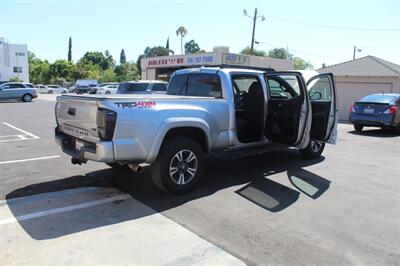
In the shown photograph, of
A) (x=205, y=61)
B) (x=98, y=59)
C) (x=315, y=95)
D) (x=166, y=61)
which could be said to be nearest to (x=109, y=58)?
(x=98, y=59)

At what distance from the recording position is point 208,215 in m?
4.74

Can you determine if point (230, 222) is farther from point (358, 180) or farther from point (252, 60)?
point (252, 60)

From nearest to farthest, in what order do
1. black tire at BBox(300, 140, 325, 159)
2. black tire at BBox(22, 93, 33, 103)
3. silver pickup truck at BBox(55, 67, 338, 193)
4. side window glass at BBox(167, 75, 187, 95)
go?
1. silver pickup truck at BBox(55, 67, 338, 193)
2. side window glass at BBox(167, 75, 187, 95)
3. black tire at BBox(300, 140, 325, 159)
4. black tire at BBox(22, 93, 33, 103)

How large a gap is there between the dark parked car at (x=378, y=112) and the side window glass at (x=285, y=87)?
25.3 ft

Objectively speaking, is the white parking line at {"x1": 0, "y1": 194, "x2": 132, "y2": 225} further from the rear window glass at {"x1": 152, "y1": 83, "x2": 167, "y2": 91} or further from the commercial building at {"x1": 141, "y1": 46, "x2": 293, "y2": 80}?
A: the commercial building at {"x1": 141, "y1": 46, "x2": 293, "y2": 80}

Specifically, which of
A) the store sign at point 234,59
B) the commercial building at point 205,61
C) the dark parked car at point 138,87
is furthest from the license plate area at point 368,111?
the store sign at point 234,59

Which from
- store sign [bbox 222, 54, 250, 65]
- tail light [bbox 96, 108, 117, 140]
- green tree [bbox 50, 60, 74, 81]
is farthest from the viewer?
green tree [bbox 50, 60, 74, 81]

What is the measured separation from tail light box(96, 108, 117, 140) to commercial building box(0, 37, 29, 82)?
78548 mm

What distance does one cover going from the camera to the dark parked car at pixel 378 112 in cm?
1315

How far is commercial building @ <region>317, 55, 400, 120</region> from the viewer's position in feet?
73.0

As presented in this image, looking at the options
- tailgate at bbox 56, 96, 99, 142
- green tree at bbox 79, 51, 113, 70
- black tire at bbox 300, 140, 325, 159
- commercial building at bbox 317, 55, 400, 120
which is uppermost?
green tree at bbox 79, 51, 113, 70

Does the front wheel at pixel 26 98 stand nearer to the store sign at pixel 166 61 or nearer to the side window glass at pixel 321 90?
the store sign at pixel 166 61

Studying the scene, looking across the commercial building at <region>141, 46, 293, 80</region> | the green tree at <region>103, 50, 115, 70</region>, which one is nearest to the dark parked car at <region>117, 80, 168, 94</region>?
the commercial building at <region>141, 46, 293, 80</region>

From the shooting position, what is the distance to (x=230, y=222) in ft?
14.9
